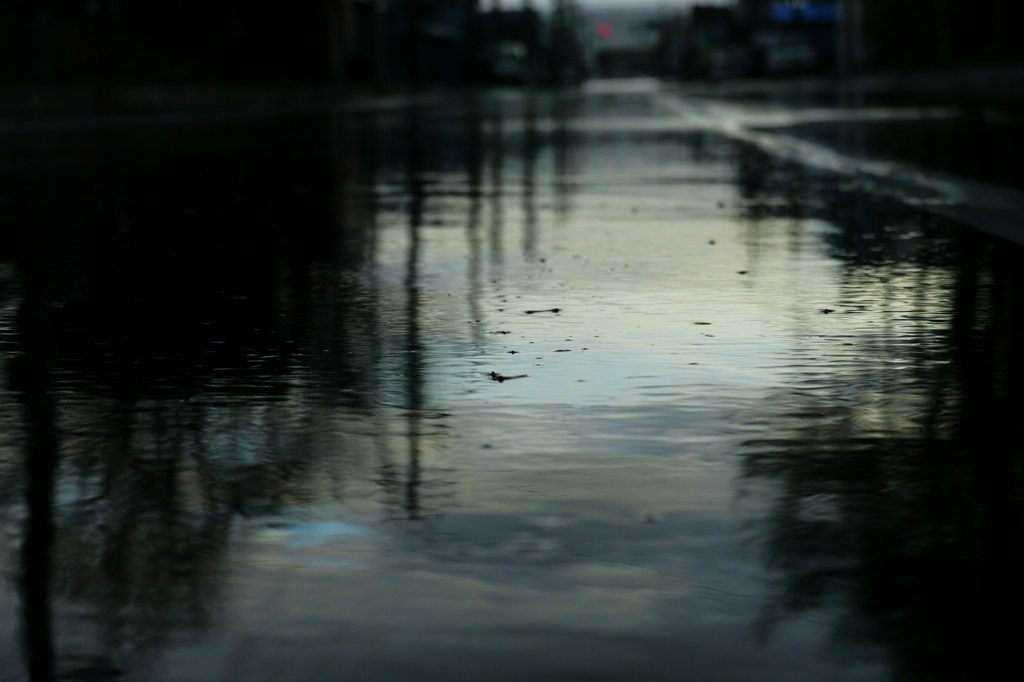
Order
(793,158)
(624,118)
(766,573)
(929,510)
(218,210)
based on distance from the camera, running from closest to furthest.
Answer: (766,573), (929,510), (218,210), (793,158), (624,118)

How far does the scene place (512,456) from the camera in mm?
5426

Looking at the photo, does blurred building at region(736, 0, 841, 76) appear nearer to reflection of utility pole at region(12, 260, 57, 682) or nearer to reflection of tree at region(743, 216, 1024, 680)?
reflection of utility pole at region(12, 260, 57, 682)

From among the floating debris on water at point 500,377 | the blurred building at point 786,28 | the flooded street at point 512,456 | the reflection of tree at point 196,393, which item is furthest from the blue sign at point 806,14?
the floating debris on water at point 500,377

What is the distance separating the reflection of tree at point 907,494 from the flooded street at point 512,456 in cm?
1

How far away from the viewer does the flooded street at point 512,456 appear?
3777mm

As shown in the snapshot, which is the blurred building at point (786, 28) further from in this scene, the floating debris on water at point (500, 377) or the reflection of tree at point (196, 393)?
the floating debris on water at point (500, 377)

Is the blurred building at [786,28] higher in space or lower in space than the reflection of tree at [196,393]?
higher

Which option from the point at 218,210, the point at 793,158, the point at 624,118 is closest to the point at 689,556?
the point at 218,210

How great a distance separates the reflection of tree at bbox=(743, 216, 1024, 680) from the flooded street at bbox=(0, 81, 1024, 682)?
0.04 ft

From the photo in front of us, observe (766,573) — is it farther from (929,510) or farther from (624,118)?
(624,118)

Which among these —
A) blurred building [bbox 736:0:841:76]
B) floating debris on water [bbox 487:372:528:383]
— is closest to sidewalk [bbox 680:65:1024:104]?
floating debris on water [bbox 487:372:528:383]

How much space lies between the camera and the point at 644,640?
373 centimetres

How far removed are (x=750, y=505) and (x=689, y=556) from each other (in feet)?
1.69

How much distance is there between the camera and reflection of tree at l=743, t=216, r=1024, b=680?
3830mm
